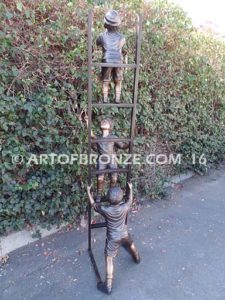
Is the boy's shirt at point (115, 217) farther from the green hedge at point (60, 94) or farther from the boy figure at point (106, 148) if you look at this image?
the green hedge at point (60, 94)

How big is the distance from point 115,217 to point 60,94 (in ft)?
3.64

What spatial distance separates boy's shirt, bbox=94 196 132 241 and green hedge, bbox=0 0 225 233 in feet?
2.19

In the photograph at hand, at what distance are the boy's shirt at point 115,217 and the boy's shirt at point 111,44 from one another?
1033mm

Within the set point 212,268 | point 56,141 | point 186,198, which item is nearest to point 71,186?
point 56,141

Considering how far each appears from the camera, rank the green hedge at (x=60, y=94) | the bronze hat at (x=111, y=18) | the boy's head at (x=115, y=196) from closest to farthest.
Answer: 1. the bronze hat at (x=111, y=18)
2. the boy's head at (x=115, y=196)
3. the green hedge at (x=60, y=94)

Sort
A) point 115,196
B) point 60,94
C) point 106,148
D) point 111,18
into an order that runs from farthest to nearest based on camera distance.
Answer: point 60,94, point 106,148, point 115,196, point 111,18

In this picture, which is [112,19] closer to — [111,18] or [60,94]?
[111,18]

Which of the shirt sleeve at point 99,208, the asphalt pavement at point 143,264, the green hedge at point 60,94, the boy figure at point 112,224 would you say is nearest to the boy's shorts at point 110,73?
the green hedge at point 60,94

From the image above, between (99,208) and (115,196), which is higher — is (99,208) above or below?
below

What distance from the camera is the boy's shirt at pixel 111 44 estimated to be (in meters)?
2.02

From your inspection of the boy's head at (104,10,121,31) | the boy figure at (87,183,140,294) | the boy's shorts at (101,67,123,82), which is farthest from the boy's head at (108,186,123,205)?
the boy's head at (104,10,121,31)

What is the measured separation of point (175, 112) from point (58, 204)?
6.25 feet

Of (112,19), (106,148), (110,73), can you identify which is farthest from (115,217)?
(112,19)

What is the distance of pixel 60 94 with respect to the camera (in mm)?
2457
